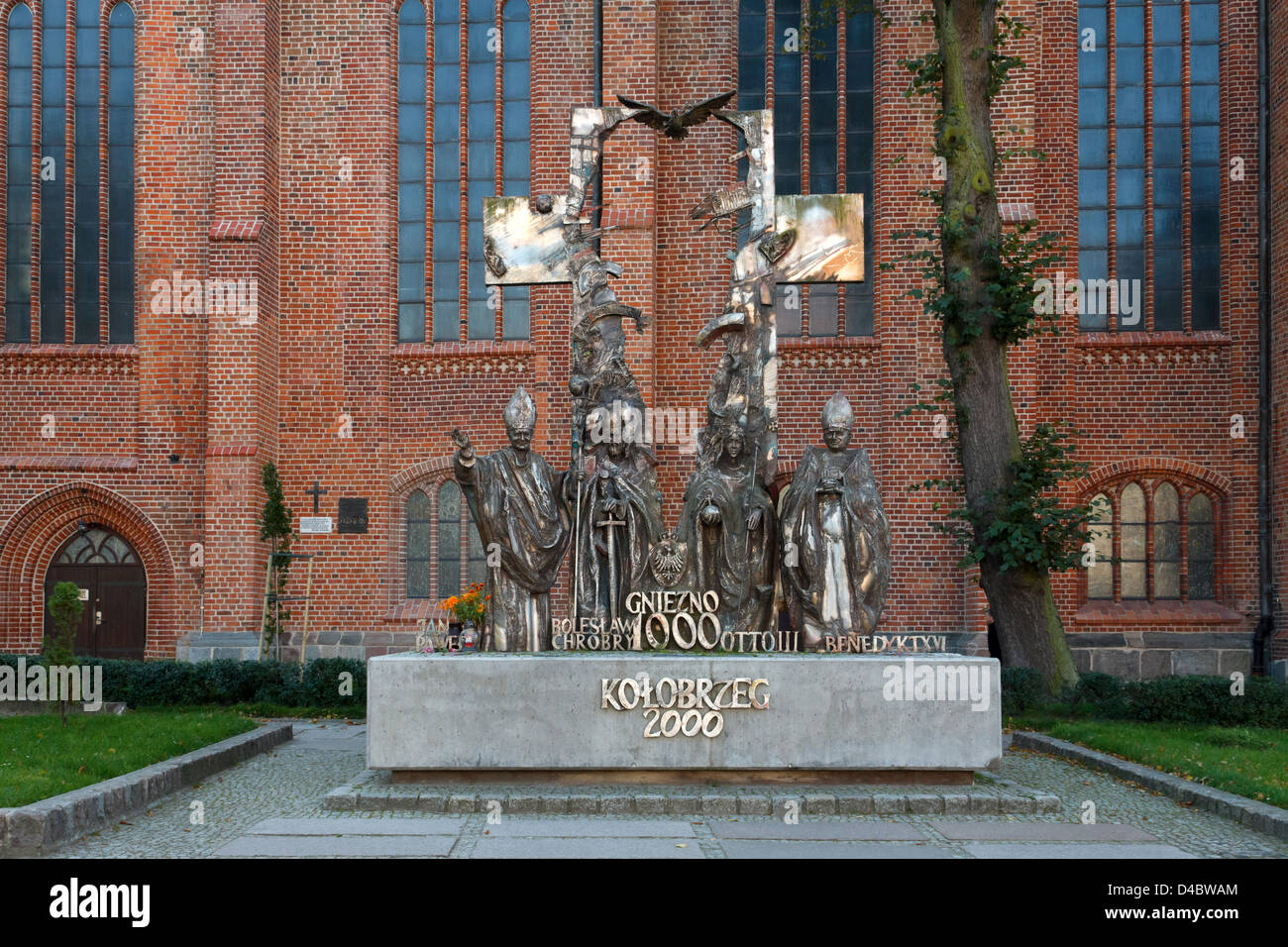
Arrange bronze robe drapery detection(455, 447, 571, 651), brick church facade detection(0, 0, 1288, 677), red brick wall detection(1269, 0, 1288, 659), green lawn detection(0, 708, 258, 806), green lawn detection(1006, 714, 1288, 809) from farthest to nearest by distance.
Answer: brick church facade detection(0, 0, 1288, 677)
red brick wall detection(1269, 0, 1288, 659)
bronze robe drapery detection(455, 447, 571, 651)
green lawn detection(1006, 714, 1288, 809)
green lawn detection(0, 708, 258, 806)

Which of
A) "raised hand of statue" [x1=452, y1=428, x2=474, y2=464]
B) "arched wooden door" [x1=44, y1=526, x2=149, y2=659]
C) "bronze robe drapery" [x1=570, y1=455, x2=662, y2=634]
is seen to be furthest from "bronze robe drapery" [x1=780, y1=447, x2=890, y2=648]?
"arched wooden door" [x1=44, y1=526, x2=149, y2=659]

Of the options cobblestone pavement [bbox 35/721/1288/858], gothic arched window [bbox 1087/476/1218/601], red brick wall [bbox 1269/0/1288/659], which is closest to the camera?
cobblestone pavement [bbox 35/721/1288/858]

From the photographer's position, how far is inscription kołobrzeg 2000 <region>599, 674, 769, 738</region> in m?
9.08

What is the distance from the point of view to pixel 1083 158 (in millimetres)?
19875

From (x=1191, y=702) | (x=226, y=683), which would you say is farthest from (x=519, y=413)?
(x=1191, y=702)

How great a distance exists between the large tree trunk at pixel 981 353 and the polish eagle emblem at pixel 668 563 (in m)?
5.71

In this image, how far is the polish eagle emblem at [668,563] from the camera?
10414mm

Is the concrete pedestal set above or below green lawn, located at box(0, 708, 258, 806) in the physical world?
above

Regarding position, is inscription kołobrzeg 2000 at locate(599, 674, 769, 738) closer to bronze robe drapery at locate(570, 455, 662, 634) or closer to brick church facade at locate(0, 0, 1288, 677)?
bronze robe drapery at locate(570, 455, 662, 634)

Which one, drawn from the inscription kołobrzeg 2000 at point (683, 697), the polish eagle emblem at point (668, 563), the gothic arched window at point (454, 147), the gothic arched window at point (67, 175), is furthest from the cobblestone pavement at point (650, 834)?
the gothic arched window at point (67, 175)

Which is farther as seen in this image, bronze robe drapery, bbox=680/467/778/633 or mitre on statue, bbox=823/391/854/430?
mitre on statue, bbox=823/391/854/430

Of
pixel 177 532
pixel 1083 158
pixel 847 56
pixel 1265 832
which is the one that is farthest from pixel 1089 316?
pixel 177 532

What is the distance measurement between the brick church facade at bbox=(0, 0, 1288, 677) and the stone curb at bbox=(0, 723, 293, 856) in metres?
8.24

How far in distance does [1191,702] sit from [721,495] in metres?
6.69
